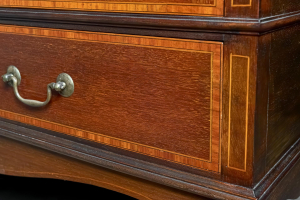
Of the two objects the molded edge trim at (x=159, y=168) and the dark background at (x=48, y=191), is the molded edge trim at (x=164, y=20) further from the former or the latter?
the dark background at (x=48, y=191)

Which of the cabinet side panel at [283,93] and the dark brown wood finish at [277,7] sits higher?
the dark brown wood finish at [277,7]

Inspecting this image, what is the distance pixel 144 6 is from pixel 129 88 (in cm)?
11

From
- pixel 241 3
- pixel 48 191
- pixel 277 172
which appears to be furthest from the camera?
pixel 48 191

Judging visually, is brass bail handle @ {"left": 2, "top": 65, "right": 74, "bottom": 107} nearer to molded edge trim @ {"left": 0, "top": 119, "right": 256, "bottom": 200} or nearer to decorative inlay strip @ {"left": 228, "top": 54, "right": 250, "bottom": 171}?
molded edge trim @ {"left": 0, "top": 119, "right": 256, "bottom": 200}

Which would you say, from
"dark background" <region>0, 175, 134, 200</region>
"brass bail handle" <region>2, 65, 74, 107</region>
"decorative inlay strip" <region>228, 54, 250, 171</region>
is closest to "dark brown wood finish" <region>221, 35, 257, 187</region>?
"decorative inlay strip" <region>228, 54, 250, 171</region>

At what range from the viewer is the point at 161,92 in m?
0.51

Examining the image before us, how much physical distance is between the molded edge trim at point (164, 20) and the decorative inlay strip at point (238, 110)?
1.4 inches

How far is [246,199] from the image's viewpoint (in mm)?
478

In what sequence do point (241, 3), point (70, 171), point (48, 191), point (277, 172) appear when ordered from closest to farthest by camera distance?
point (241, 3) → point (277, 172) → point (70, 171) → point (48, 191)

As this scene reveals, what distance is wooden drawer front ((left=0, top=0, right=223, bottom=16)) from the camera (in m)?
0.45

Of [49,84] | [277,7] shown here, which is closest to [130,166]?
[49,84]

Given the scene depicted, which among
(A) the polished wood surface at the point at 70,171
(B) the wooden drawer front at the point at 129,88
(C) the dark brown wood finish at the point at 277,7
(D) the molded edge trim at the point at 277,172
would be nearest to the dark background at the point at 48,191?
(A) the polished wood surface at the point at 70,171

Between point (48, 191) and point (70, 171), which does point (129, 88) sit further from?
point (48, 191)

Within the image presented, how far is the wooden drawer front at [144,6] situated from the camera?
1.48ft
